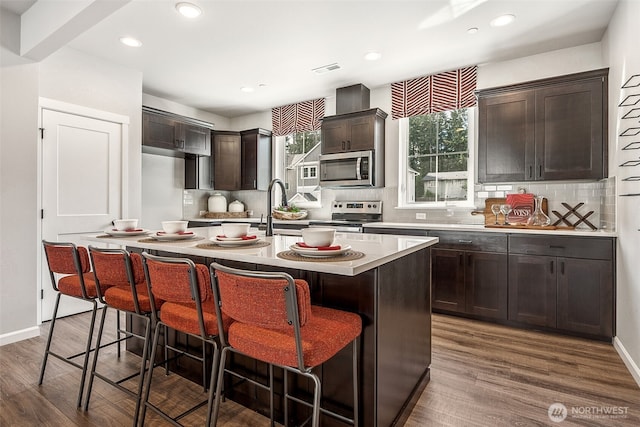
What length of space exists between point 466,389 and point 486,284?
1431 mm

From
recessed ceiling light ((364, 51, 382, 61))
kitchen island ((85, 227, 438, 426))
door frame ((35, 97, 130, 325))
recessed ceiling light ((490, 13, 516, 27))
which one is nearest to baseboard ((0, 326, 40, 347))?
door frame ((35, 97, 130, 325))

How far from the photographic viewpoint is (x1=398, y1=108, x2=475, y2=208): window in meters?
4.04

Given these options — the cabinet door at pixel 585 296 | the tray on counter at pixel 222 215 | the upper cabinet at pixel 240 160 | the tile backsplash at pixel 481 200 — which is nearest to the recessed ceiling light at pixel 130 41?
the upper cabinet at pixel 240 160

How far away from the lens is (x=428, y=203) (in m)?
4.29

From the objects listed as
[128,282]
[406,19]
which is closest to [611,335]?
[406,19]

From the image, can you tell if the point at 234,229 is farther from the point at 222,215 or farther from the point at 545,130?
the point at 222,215

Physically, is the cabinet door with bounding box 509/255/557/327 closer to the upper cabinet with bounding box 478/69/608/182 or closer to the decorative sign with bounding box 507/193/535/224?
the decorative sign with bounding box 507/193/535/224

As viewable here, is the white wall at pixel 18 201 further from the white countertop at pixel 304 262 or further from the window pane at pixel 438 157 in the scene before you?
the window pane at pixel 438 157

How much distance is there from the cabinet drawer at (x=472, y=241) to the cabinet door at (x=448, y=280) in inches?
2.8

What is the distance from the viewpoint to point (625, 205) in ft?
8.41

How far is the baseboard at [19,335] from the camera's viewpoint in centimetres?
278

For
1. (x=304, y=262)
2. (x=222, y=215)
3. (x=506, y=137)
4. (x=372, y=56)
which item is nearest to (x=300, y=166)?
(x=222, y=215)

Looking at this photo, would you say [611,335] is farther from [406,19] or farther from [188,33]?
[188,33]

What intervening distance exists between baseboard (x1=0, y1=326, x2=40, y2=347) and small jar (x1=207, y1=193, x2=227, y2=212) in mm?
3031
